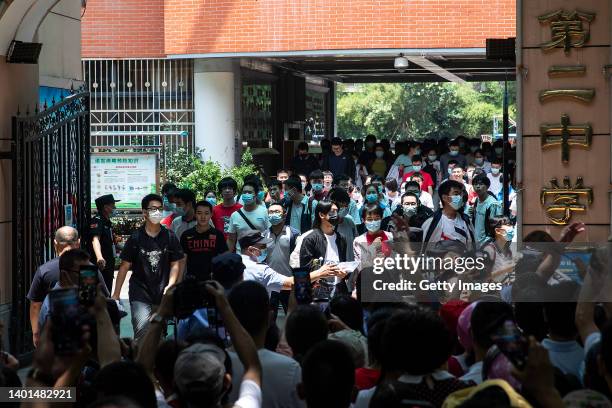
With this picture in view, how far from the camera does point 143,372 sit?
464 cm

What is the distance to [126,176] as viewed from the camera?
1939 centimetres

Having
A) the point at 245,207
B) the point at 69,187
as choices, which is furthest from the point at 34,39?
the point at 245,207

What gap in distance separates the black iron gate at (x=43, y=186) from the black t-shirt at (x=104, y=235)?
120 mm

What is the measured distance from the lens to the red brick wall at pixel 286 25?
21891 mm

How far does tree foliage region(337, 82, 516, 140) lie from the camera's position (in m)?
69.1

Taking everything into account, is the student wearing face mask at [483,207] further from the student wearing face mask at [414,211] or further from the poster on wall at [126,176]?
the poster on wall at [126,176]

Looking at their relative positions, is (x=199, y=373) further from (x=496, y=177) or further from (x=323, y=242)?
(x=496, y=177)

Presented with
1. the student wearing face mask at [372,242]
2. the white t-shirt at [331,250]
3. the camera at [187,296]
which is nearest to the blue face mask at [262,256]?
the white t-shirt at [331,250]

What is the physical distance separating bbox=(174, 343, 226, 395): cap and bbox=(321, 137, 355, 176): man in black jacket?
1933 cm

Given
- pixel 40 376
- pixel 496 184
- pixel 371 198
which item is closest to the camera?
pixel 40 376

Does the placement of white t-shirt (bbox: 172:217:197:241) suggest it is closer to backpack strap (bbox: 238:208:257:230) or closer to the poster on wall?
backpack strap (bbox: 238:208:257:230)

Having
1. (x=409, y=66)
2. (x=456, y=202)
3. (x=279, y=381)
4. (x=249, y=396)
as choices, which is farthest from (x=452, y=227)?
(x=409, y=66)

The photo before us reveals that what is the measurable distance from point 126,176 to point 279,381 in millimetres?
14333

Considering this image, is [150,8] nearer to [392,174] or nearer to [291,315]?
[392,174]
